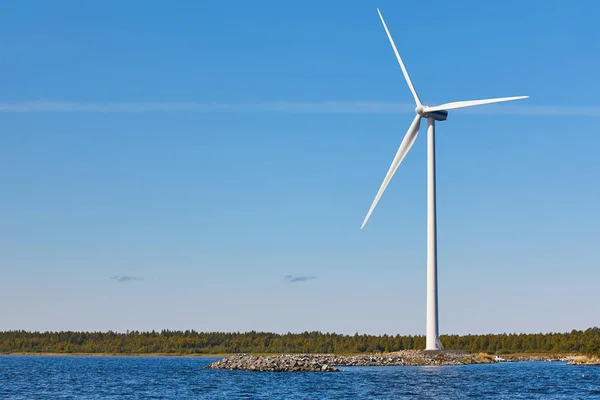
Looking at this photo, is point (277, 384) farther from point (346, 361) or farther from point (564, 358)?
point (564, 358)

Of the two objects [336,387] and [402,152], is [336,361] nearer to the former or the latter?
[402,152]

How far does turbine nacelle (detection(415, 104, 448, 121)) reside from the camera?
107 meters

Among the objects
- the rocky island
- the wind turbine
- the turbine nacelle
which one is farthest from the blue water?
the turbine nacelle

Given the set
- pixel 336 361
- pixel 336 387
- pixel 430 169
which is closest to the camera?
pixel 336 387

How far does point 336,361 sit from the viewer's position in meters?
111

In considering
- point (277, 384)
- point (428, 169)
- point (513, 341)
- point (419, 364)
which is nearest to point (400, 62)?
point (428, 169)

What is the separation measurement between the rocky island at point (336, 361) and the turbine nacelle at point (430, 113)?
30.7m

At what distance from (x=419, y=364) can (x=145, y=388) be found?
40820 millimetres

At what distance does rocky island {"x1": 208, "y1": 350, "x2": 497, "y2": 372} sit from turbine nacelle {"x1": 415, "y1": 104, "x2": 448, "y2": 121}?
3074cm

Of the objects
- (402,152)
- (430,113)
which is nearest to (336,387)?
(402,152)

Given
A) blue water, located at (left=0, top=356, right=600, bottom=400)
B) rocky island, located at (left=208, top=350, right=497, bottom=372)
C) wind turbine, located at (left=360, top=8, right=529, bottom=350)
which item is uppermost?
wind turbine, located at (left=360, top=8, right=529, bottom=350)

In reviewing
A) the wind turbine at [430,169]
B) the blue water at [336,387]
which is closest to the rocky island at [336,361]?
the wind turbine at [430,169]

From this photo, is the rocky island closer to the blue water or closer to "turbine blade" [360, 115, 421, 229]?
the blue water

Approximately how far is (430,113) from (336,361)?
35.6m
